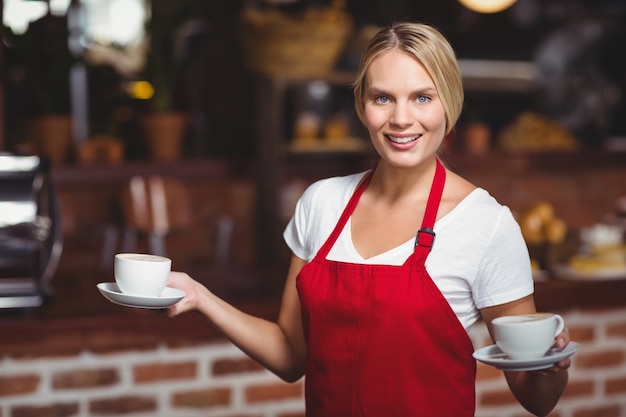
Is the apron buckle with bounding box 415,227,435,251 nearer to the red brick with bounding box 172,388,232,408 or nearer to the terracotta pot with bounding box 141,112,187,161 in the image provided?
the red brick with bounding box 172,388,232,408

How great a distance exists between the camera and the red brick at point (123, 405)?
2.77 meters

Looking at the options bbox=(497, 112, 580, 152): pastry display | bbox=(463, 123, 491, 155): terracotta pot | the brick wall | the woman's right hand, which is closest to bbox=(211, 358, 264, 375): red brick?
the brick wall

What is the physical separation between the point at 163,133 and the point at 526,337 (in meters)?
4.64

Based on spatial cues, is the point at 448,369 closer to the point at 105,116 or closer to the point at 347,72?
the point at 347,72

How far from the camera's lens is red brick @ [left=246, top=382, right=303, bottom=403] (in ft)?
9.50

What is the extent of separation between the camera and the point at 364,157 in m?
6.08

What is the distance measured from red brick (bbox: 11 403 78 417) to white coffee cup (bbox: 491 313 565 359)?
1.63m

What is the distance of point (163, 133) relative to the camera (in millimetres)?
5895

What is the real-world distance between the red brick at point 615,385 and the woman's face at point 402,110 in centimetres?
191

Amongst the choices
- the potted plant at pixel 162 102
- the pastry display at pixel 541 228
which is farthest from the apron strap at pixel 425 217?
the potted plant at pixel 162 102

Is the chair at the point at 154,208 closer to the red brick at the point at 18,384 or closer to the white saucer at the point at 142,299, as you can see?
the red brick at the point at 18,384

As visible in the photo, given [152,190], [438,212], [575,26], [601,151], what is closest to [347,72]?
[152,190]

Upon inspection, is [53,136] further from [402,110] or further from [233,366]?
[402,110]

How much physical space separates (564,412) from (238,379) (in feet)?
3.76
